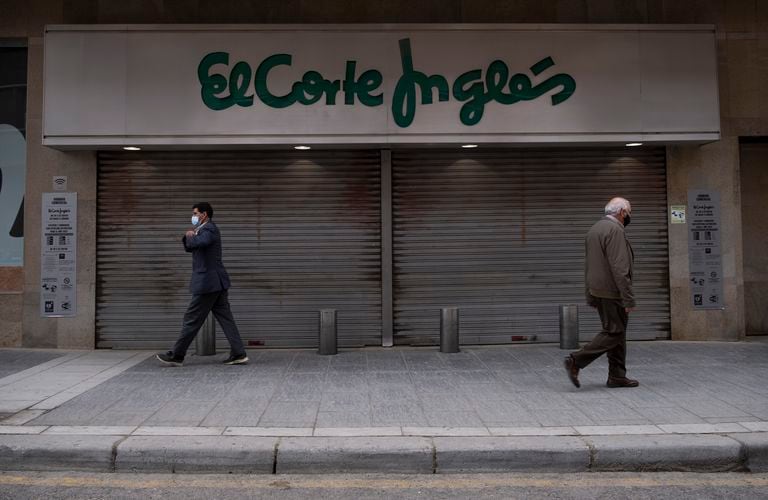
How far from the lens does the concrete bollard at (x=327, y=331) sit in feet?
27.8

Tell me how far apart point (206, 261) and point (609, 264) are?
4.68 m

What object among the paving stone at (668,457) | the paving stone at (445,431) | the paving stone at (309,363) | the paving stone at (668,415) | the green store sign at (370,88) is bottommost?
the paving stone at (668,457)

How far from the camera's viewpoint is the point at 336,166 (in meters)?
9.14

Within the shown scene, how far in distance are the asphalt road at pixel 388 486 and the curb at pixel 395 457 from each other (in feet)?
0.28

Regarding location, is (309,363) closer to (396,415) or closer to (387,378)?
(387,378)

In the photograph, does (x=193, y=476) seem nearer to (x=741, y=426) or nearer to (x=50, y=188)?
(x=741, y=426)

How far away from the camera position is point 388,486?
4320 millimetres

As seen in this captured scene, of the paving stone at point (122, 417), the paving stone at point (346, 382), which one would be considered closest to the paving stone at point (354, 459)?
the paving stone at point (122, 417)

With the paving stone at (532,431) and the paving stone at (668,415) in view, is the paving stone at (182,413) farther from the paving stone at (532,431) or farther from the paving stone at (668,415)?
the paving stone at (668,415)

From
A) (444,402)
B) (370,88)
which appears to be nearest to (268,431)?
(444,402)

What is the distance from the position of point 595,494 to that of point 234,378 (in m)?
4.28

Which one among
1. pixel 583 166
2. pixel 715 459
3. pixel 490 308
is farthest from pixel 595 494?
pixel 583 166

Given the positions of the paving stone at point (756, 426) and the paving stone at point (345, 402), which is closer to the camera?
the paving stone at point (756, 426)

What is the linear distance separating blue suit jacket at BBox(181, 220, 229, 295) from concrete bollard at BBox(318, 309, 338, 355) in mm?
1414
